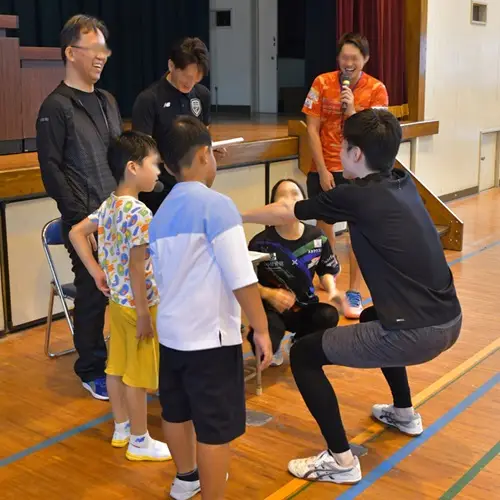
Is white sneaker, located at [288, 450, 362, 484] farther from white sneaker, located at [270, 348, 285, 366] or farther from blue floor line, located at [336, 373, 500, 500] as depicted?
white sneaker, located at [270, 348, 285, 366]

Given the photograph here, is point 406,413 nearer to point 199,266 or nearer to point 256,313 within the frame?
point 256,313

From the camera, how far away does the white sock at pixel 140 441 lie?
2584 mm

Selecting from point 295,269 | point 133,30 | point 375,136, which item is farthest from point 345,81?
point 133,30

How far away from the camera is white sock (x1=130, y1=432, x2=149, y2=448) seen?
2584 millimetres

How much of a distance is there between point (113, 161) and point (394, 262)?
997 millimetres

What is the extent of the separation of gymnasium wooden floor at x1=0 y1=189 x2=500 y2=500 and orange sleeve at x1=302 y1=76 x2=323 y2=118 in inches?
61.1

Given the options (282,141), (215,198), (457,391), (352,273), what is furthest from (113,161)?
(282,141)

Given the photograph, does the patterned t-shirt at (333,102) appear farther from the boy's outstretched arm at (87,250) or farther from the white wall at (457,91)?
the white wall at (457,91)

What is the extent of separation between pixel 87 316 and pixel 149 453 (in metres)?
0.74

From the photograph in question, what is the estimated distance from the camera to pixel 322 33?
29.8 feet

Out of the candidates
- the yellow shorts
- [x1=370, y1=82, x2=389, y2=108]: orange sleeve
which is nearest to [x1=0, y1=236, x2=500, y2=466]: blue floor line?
the yellow shorts

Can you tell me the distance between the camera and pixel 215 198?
75.7 inches

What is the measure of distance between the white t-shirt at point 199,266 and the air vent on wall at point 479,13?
22.1 feet

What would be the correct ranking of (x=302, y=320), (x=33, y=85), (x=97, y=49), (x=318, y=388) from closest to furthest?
(x=318, y=388), (x=97, y=49), (x=302, y=320), (x=33, y=85)
